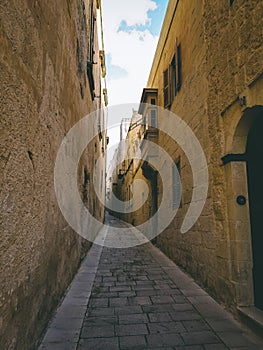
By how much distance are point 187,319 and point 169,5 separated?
7.92 m

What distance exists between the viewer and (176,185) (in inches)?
246

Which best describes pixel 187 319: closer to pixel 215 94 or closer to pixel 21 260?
pixel 21 260

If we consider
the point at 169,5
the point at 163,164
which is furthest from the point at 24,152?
the point at 169,5

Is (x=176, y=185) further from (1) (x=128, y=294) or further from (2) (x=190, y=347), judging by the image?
(2) (x=190, y=347)

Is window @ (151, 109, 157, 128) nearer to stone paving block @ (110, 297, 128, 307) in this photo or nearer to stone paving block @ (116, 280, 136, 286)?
stone paving block @ (116, 280, 136, 286)

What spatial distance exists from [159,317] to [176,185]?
3687 millimetres

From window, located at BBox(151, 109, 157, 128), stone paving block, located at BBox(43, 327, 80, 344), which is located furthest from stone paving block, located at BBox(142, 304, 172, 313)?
window, located at BBox(151, 109, 157, 128)

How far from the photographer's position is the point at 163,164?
779cm

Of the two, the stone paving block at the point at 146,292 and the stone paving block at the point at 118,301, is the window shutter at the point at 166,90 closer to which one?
the stone paving block at the point at 146,292

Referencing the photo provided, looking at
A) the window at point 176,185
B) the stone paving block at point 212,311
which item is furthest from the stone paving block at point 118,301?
the window at point 176,185

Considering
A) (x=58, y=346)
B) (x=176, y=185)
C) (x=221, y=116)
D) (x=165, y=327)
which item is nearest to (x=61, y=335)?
(x=58, y=346)

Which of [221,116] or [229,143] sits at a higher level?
[221,116]

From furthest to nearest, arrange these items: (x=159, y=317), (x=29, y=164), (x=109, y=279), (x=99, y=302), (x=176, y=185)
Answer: (x=176, y=185) → (x=109, y=279) → (x=99, y=302) → (x=159, y=317) → (x=29, y=164)

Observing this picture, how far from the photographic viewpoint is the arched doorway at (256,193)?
3018 mm
